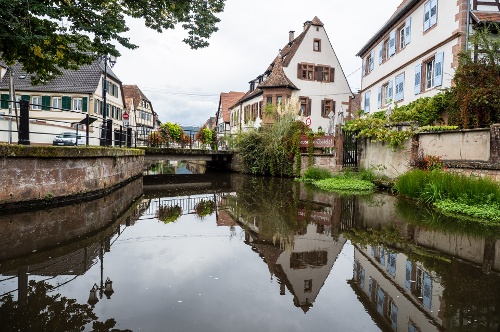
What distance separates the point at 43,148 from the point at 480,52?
51.4 ft

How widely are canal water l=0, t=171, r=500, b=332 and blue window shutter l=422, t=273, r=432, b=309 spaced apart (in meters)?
0.02

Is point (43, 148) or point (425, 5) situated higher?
point (425, 5)

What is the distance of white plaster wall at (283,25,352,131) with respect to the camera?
34.8 m

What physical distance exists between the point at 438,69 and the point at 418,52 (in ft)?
8.38

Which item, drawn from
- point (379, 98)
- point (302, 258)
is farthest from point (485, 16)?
point (302, 258)

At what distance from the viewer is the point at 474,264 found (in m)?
5.01

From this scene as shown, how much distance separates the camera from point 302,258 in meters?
5.32

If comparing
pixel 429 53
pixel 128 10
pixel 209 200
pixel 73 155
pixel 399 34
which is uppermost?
pixel 399 34

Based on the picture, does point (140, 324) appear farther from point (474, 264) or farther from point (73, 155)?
point (73, 155)

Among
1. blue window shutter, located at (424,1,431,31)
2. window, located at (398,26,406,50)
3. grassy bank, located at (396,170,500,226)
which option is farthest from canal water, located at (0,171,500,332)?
window, located at (398,26,406,50)

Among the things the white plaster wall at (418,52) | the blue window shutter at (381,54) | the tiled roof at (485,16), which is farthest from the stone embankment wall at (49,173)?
the blue window shutter at (381,54)

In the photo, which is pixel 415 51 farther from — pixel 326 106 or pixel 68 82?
pixel 68 82

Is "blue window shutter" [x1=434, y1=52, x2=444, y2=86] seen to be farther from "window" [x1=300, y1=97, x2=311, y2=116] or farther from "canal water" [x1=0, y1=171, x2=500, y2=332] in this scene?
"window" [x1=300, y1=97, x2=311, y2=116]

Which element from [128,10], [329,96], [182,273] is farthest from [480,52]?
[329,96]
